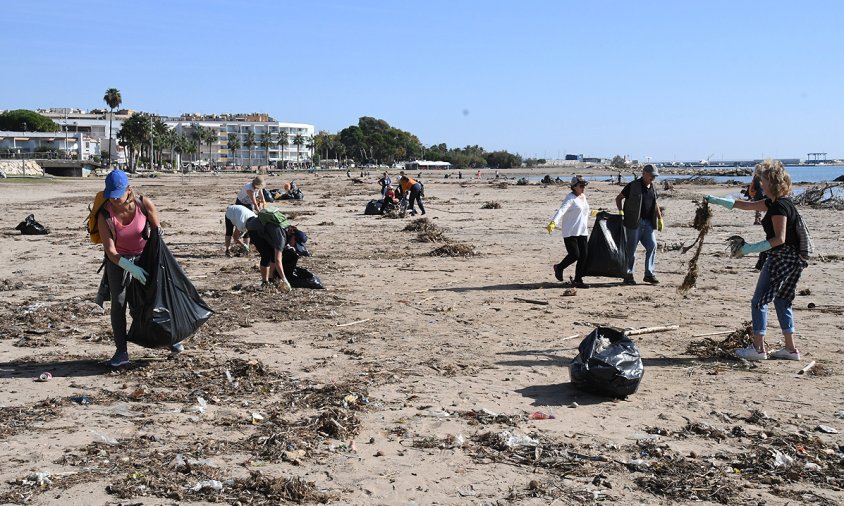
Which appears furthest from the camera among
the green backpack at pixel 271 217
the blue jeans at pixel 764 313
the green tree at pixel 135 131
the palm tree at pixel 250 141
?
the palm tree at pixel 250 141

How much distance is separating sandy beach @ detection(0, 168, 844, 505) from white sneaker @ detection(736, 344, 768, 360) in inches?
6.0

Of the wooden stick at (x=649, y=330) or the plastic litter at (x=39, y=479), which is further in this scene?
the wooden stick at (x=649, y=330)

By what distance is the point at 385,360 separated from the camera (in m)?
7.91

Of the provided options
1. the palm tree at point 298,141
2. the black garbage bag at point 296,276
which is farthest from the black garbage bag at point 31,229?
the palm tree at point 298,141

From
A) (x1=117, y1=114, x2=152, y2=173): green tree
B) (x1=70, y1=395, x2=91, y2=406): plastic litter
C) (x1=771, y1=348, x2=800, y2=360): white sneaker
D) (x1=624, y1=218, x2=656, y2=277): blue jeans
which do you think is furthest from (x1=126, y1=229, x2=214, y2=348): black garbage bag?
(x1=117, y1=114, x2=152, y2=173): green tree

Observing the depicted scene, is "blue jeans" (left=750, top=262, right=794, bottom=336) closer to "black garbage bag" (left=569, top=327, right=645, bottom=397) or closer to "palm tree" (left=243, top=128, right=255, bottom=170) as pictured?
"black garbage bag" (left=569, top=327, right=645, bottom=397)

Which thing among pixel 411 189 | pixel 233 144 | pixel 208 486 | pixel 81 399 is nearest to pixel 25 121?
pixel 233 144

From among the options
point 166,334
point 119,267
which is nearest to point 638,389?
point 166,334

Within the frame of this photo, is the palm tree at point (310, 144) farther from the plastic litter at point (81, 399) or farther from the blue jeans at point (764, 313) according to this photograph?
the plastic litter at point (81, 399)

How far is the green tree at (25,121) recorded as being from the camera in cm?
14125

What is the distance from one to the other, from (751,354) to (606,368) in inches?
80.2

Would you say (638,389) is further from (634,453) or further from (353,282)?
(353,282)

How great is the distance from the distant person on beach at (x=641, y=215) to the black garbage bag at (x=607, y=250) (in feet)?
0.37

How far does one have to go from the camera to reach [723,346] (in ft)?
26.7
